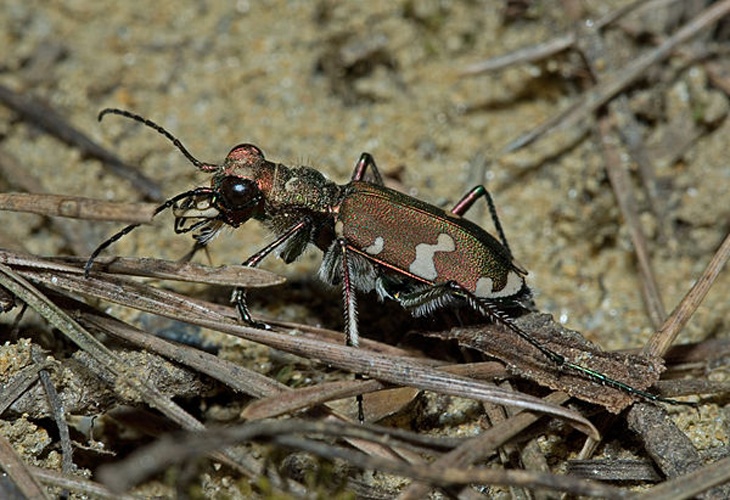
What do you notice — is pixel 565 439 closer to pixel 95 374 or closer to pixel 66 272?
pixel 95 374

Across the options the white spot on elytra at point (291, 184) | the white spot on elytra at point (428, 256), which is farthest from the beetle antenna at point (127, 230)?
the white spot on elytra at point (428, 256)

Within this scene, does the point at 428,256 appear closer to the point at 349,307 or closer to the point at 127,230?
the point at 349,307

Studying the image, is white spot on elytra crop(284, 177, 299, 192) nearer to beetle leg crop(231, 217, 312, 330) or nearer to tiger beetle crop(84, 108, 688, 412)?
tiger beetle crop(84, 108, 688, 412)

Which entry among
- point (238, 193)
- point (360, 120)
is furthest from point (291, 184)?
point (360, 120)

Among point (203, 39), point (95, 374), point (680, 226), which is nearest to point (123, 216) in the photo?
point (95, 374)

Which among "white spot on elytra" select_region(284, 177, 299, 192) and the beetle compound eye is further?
"white spot on elytra" select_region(284, 177, 299, 192)

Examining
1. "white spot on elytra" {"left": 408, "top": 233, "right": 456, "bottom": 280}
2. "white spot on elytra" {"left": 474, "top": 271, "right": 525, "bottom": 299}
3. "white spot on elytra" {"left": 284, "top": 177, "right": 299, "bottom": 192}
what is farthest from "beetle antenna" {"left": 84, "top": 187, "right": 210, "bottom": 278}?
"white spot on elytra" {"left": 474, "top": 271, "right": 525, "bottom": 299}
